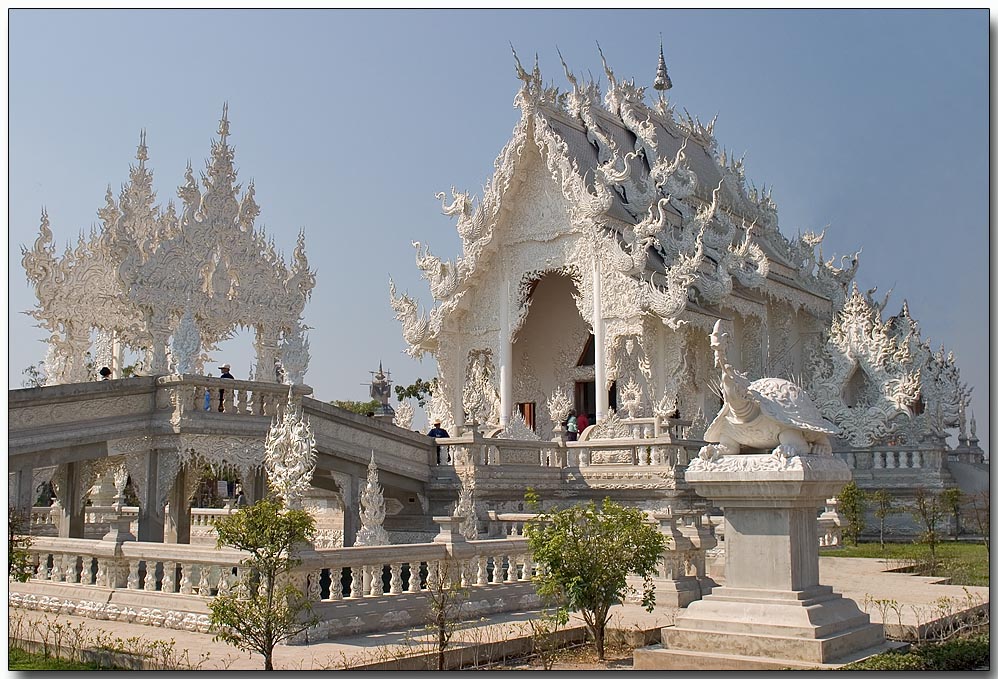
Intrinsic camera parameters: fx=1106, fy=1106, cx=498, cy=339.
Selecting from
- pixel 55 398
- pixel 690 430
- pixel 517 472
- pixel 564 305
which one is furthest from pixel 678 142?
pixel 55 398

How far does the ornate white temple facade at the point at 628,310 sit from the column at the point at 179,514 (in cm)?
703

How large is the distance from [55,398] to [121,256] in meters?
4.14

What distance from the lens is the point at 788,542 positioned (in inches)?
277

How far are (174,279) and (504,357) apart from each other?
321 inches

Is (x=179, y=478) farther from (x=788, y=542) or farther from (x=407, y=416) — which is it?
(x=788, y=542)

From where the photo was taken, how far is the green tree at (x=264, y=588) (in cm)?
672

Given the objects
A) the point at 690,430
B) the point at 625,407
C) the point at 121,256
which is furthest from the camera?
the point at 625,407

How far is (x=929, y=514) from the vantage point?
712 inches

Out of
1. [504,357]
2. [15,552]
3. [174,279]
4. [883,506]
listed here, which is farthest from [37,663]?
[504,357]

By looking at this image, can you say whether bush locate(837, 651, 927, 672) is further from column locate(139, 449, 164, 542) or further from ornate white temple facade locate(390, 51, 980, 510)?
ornate white temple facade locate(390, 51, 980, 510)

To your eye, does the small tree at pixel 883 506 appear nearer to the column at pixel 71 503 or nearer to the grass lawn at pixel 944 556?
the grass lawn at pixel 944 556

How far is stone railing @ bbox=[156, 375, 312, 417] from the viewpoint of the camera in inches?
526

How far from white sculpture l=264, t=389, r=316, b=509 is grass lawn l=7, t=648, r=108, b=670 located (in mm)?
1848

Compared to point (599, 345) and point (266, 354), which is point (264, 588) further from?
point (599, 345)
